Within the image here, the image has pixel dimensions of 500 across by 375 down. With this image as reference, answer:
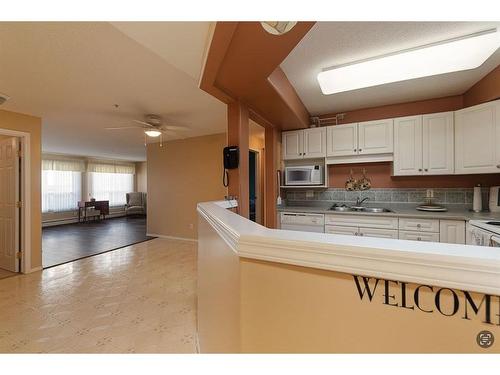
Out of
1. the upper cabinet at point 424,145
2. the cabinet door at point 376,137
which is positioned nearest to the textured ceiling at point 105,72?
the cabinet door at point 376,137

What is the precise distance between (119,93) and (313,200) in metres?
3.08

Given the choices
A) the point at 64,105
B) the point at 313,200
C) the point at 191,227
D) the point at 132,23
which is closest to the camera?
the point at 132,23

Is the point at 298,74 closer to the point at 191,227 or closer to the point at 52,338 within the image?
the point at 52,338

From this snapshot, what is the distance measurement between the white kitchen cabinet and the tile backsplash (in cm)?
46

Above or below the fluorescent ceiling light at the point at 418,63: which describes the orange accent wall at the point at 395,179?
below

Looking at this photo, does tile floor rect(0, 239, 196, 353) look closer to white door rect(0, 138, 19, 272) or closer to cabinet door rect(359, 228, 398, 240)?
white door rect(0, 138, 19, 272)

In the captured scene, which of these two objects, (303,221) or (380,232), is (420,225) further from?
(303,221)

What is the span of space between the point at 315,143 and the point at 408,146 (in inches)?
46.1

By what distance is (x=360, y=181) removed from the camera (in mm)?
3504

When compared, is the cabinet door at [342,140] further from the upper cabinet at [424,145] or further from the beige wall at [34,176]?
the beige wall at [34,176]

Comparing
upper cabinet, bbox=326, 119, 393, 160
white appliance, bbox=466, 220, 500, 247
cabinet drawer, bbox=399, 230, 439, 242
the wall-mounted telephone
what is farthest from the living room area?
white appliance, bbox=466, 220, 500, 247

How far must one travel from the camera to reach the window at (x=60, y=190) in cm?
741
